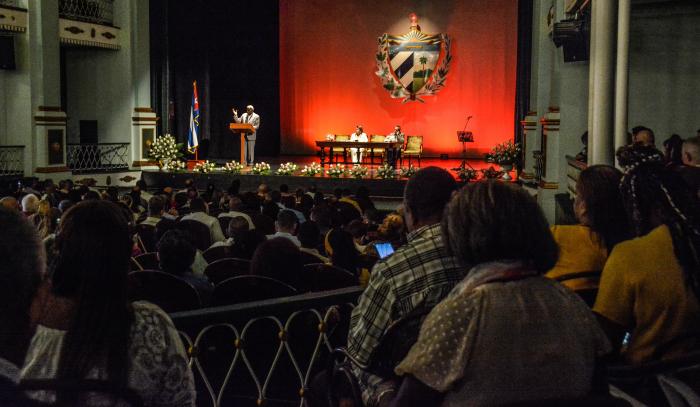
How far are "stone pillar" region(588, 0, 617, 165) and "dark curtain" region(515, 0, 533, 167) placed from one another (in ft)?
27.9

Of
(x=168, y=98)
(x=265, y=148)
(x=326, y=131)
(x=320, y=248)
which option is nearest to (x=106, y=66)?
(x=168, y=98)

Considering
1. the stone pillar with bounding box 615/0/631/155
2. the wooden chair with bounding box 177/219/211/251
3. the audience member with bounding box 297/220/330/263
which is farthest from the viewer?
the stone pillar with bounding box 615/0/631/155

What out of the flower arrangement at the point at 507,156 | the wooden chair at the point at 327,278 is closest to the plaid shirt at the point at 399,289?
the wooden chair at the point at 327,278

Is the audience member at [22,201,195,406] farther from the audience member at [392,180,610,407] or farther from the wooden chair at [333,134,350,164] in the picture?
the wooden chair at [333,134,350,164]

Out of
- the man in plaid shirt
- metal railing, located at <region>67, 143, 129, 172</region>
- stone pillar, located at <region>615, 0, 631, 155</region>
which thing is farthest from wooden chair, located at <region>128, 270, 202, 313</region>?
metal railing, located at <region>67, 143, 129, 172</region>

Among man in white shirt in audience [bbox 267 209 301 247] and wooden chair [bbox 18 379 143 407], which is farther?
man in white shirt in audience [bbox 267 209 301 247]

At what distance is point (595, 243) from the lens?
9.42ft

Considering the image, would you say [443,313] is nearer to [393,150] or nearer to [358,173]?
[358,173]

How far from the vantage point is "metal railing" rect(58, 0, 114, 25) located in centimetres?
1596

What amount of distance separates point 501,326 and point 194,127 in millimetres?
16755

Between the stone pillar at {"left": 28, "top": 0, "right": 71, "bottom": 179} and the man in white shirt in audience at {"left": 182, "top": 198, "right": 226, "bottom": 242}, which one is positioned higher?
the stone pillar at {"left": 28, "top": 0, "right": 71, "bottom": 179}

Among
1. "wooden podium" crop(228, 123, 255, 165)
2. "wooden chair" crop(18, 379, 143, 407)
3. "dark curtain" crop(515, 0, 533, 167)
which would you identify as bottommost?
"wooden chair" crop(18, 379, 143, 407)

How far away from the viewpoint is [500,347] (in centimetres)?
176

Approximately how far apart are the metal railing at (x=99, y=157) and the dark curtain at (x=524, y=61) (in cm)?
802
